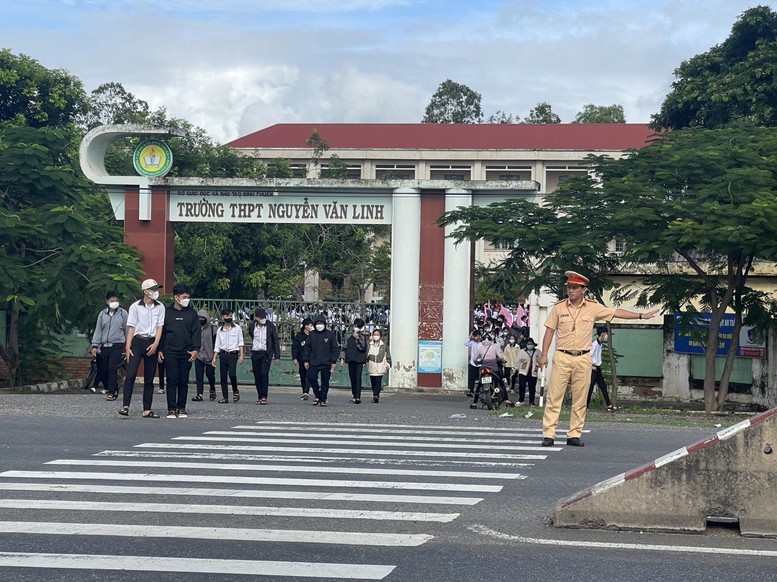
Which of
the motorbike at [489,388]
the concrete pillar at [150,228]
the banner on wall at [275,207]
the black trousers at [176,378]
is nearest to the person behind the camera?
the black trousers at [176,378]

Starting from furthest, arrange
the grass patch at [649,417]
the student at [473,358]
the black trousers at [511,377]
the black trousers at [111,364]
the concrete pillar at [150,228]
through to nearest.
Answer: the concrete pillar at [150,228] < the black trousers at [511,377] < the student at [473,358] < the black trousers at [111,364] < the grass patch at [649,417]

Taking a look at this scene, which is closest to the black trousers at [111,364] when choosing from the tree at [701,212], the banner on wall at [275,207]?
the banner on wall at [275,207]

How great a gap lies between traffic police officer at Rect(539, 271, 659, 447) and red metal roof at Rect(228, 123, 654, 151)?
2318 inches

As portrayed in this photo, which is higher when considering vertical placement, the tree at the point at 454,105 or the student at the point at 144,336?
the tree at the point at 454,105

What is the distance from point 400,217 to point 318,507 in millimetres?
19481

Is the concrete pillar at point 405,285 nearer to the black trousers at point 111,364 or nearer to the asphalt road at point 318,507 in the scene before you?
the black trousers at point 111,364

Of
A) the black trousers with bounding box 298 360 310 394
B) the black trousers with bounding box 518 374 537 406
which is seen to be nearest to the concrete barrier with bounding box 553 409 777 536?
the black trousers with bounding box 298 360 310 394

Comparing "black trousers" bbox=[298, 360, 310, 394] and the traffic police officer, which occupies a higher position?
the traffic police officer

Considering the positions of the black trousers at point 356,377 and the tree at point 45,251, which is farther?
the tree at point 45,251

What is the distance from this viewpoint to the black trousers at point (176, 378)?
53.8 feet

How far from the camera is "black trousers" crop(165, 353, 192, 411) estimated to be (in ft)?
53.8

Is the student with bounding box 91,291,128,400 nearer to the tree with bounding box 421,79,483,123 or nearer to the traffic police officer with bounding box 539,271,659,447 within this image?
the traffic police officer with bounding box 539,271,659,447

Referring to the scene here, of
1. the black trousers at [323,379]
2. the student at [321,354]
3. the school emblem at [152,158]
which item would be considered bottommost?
the black trousers at [323,379]

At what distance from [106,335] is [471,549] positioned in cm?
1451
